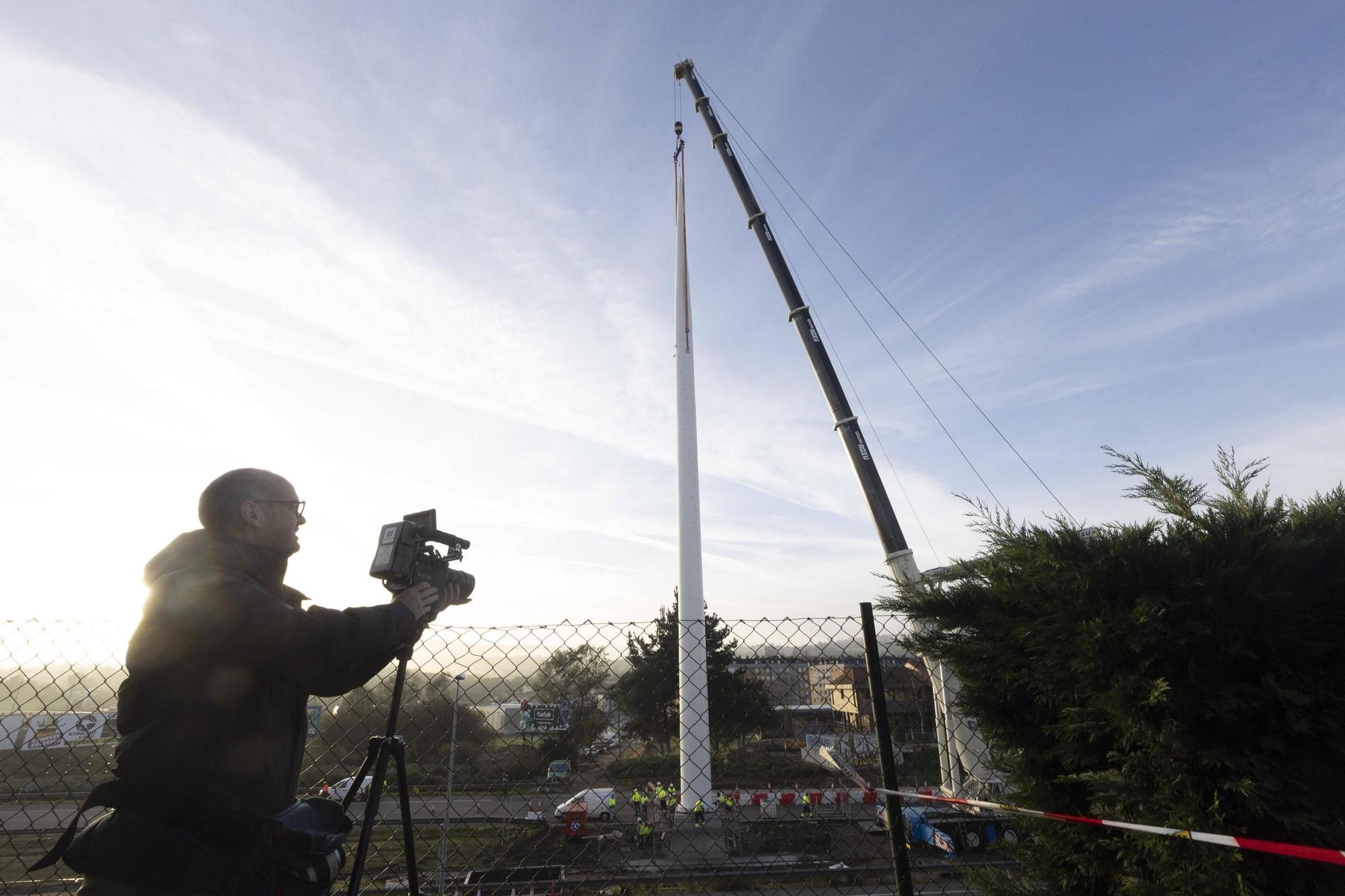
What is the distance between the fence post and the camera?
10.1 ft

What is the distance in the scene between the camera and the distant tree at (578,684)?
442cm

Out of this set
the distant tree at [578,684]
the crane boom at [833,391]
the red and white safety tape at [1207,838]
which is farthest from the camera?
the crane boom at [833,391]

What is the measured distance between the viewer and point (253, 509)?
2.10 meters

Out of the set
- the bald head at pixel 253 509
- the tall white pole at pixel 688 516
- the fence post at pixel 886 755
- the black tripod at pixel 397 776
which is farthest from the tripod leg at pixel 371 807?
the tall white pole at pixel 688 516

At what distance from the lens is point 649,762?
72.5 ft

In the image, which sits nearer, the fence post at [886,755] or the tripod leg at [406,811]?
the tripod leg at [406,811]

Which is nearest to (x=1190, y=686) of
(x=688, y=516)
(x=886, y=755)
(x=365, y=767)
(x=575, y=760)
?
(x=886, y=755)

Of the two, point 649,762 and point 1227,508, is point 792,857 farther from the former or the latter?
point 1227,508

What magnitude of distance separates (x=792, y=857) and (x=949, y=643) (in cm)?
1476

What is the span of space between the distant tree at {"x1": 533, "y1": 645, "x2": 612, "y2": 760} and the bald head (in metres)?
1.96

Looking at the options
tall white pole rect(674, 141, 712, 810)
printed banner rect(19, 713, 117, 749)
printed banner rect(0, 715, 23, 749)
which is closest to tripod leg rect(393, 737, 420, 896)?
printed banner rect(19, 713, 117, 749)

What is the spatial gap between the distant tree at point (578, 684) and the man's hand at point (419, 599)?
165cm

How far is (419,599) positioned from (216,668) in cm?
57

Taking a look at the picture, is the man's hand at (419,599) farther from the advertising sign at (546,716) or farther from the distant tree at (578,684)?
the advertising sign at (546,716)
